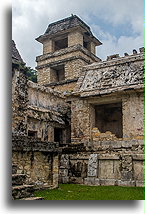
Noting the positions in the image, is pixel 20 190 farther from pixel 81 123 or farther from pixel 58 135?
pixel 58 135

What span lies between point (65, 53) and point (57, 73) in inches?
73.5

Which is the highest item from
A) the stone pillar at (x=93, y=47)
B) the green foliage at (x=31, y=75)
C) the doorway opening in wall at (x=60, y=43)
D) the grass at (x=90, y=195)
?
the doorway opening in wall at (x=60, y=43)

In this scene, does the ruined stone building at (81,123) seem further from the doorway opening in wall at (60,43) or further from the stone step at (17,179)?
the doorway opening in wall at (60,43)

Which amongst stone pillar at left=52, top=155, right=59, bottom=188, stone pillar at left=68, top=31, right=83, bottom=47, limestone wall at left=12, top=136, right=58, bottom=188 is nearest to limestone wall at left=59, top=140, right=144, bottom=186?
stone pillar at left=52, top=155, right=59, bottom=188

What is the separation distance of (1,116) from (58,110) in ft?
27.4

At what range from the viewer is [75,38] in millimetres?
17875

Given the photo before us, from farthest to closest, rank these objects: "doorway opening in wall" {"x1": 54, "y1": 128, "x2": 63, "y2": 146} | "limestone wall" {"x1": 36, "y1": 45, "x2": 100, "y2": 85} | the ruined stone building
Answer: "limestone wall" {"x1": 36, "y1": 45, "x2": 100, "y2": 85} → "doorway opening in wall" {"x1": 54, "y1": 128, "x2": 63, "y2": 146} → the ruined stone building

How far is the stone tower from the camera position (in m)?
17.6

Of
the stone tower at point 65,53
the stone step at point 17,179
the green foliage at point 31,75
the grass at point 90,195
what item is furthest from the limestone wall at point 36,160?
the green foliage at point 31,75

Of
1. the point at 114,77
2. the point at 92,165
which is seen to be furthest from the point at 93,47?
the point at 92,165

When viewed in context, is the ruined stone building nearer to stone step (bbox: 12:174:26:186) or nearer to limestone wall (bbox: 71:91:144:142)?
limestone wall (bbox: 71:91:144:142)

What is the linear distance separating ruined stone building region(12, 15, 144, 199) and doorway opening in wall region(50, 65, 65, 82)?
88cm

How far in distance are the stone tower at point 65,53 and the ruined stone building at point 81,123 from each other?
2.7 inches

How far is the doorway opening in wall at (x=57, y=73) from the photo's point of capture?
61.5 ft
